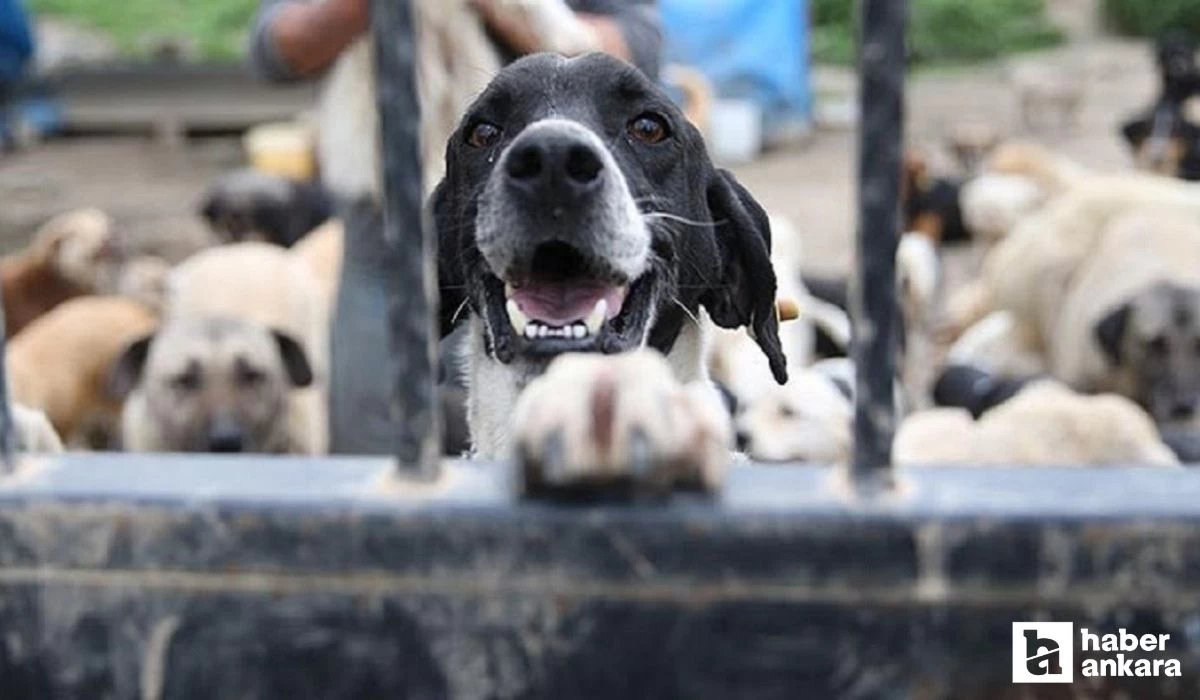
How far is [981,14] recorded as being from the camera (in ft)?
73.1

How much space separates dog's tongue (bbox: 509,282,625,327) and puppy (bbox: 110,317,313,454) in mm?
3485

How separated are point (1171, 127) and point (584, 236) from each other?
9.92 metres

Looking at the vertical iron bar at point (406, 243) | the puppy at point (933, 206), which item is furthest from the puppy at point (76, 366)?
the puppy at point (933, 206)

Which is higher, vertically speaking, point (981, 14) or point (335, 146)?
point (981, 14)

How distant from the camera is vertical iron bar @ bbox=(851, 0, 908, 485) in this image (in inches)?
45.2

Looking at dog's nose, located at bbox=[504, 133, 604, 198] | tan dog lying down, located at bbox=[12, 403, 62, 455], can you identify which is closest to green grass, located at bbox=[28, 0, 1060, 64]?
tan dog lying down, located at bbox=[12, 403, 62, 455]

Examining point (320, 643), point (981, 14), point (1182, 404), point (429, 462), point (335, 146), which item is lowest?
point (1182, 404)

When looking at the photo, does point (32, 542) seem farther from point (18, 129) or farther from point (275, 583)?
point (18, 129)

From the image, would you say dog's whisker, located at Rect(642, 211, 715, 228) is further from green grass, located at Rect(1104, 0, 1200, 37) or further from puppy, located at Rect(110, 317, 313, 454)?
green grass, located at Rect(1104, 0, 1200, 37)

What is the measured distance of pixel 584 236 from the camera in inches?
93.4

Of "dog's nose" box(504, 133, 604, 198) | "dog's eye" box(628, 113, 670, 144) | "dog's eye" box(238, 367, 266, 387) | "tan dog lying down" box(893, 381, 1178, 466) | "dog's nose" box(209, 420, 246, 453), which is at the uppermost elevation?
"dog's eye" box(628, 113, 670, 144)

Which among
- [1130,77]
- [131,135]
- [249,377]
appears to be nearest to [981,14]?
[1130,77]

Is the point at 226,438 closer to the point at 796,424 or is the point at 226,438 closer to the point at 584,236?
the point at 796,424

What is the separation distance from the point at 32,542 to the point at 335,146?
303 cm
